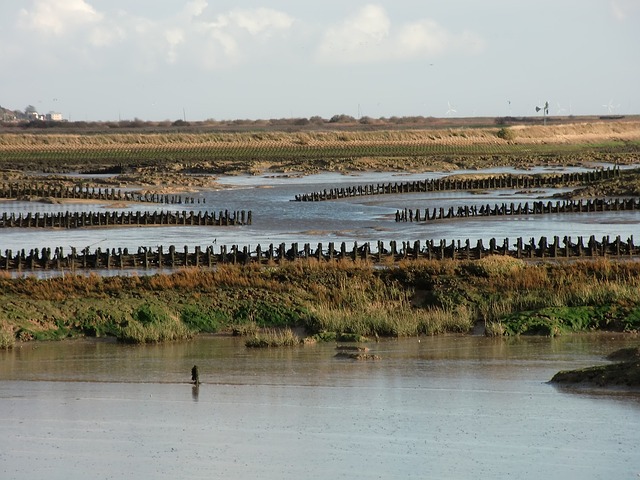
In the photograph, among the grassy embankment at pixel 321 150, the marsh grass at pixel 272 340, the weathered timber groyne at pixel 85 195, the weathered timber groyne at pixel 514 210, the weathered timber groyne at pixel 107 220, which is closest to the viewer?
the marsh grass at pixel 272 340

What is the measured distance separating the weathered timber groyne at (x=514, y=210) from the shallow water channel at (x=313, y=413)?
29.6 meters

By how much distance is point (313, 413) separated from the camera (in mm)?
17438

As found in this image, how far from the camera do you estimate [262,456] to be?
49.3ft

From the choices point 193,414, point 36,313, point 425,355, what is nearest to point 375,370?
point 425,355

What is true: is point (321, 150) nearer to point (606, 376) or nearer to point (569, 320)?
point (569, 320)

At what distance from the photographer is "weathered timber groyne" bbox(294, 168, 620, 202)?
70.9m

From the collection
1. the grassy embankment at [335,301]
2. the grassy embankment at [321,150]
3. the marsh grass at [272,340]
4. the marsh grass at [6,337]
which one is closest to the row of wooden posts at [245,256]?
the grassy embankment at [335,301]

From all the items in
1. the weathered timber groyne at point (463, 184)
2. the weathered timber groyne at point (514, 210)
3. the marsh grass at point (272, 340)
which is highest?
the weathered timber groyne at point (463, 184)

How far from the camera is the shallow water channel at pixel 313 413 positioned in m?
14.5

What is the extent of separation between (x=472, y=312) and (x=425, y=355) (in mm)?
3640

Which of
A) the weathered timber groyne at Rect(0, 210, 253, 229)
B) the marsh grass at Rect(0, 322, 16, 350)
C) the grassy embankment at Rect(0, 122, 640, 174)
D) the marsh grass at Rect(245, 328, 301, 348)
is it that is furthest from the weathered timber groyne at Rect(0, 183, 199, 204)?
the marsh grass at Rect(245, 328, 301, 348)

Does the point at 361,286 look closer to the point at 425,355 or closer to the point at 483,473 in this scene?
the point at 425,355

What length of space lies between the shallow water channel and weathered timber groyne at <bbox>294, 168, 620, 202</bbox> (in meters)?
45.6

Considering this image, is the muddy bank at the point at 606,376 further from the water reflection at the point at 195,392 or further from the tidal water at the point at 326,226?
the tidal water at the point at 326,226
